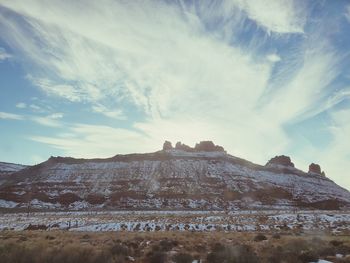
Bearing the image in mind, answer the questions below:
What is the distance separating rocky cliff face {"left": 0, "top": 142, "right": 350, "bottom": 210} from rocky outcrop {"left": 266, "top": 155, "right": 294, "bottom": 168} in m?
0.04

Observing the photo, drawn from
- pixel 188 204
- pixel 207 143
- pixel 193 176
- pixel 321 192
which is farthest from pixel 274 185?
pixel 207 143

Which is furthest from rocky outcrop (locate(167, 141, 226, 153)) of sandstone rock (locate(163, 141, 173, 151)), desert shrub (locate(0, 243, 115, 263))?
desert shrub (locate(0, 243, 115, 263))

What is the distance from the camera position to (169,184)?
102875mm

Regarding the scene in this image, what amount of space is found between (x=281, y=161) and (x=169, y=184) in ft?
186

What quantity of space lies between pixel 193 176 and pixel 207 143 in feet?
128

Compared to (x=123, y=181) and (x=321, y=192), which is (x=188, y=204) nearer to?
(x=123, y=181)

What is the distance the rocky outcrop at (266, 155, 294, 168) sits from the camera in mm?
136012

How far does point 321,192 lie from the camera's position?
109 meters

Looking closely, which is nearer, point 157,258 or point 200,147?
point 157,258

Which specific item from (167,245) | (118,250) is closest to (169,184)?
(167,245)

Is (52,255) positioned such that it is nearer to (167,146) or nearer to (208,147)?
(208,147)

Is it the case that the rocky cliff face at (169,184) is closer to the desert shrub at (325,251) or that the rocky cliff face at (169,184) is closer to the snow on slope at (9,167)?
the snow on slope at (9,167)

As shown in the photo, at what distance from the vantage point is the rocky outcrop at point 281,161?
136012 millimetres

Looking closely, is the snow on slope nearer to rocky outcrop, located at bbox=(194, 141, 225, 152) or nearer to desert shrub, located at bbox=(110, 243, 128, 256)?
rocky outcrop, located at bbox=(194, 141, 225, 152)
